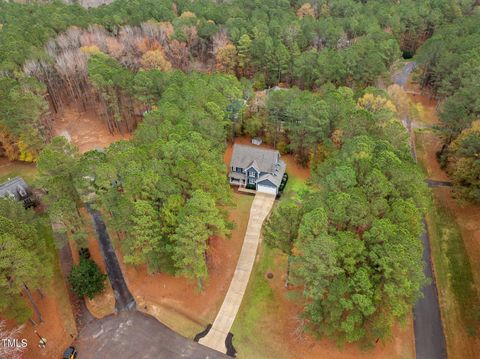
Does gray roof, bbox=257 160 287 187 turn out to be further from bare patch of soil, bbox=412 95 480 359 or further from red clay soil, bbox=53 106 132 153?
red clay soil, bbox=53 106 132 153

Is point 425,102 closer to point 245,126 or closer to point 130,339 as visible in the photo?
point 245,126

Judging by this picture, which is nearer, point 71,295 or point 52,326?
point 52,326

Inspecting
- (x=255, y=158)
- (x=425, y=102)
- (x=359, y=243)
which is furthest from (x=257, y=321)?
(x=425, y=102)

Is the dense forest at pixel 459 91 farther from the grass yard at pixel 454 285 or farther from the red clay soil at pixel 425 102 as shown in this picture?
the grass yard at pixel 454 285

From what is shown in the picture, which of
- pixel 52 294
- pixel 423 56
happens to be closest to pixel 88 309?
pixel 52 294

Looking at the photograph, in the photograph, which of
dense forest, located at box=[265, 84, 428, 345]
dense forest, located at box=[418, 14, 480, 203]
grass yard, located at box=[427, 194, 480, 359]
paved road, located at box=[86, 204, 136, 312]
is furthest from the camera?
dense forest, located at box=[418, 14, 480, 203]

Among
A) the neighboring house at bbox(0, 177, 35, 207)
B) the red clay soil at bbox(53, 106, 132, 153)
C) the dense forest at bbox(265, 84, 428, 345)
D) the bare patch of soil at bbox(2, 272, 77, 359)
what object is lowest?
the bare patch of soil at bbox(2, 272, 77, 359)

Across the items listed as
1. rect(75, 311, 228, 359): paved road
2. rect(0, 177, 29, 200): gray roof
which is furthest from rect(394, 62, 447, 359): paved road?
rect(0, 177, 29, 200): gray roof

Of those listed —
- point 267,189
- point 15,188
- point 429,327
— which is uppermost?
point 15,188
